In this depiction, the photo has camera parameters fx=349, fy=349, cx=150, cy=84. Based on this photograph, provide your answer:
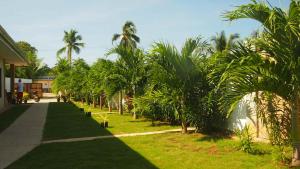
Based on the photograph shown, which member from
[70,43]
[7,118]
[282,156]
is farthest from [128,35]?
[282,156]

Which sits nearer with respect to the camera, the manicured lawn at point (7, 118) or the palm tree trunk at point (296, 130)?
the palm tree trunk at point (296, 130)

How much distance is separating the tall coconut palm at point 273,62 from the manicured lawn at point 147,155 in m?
1.35

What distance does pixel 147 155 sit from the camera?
774cm

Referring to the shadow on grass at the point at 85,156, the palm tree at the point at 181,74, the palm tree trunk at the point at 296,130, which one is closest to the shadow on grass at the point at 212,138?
the palm tree at the point at 181,74

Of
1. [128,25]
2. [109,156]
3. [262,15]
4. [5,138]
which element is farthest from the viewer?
[128,25]

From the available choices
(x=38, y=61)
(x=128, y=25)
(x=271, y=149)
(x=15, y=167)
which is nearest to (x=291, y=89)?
(x=271, y=149)

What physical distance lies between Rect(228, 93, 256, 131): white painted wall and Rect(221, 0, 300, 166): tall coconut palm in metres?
2.57

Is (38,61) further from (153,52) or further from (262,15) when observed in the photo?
(262,15)

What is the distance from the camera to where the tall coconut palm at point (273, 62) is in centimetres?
582

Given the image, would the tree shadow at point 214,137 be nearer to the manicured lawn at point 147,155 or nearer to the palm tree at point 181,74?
the manicured lawn at point 147,155

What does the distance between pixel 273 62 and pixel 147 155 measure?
11.1 feet

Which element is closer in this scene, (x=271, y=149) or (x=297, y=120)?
(x=297, y=120)

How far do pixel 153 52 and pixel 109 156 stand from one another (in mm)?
4362

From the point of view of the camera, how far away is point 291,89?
20.2 feet
